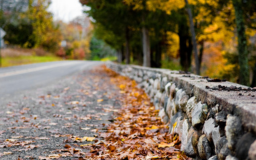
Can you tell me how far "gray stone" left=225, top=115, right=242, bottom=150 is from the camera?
1984 millimetres

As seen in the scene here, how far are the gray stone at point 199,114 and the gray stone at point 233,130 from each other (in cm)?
69

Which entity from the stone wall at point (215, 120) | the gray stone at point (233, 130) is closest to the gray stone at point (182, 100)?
the stone wall at point (215, 120)

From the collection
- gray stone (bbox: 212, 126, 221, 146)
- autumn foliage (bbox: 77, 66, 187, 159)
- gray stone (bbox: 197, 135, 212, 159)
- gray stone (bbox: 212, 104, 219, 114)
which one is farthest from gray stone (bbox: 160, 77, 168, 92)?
gray stone (bbox: 212, 126, 221, 146)

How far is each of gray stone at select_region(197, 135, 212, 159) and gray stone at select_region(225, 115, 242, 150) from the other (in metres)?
0.56

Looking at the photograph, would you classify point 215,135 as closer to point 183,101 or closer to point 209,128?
point 209,128

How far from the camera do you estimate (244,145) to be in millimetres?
1832

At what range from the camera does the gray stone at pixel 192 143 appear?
2940mm

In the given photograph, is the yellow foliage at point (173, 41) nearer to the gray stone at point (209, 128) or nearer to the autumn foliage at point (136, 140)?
the autumn foliage at point (136, 140)

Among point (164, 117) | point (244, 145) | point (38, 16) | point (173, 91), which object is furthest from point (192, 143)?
point (38, 16)

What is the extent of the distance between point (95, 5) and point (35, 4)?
92.0ft

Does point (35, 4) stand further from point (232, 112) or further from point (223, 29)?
point (232, 112)

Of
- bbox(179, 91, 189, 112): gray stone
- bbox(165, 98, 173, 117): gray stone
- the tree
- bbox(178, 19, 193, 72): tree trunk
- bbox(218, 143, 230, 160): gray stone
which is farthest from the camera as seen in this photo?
the tree

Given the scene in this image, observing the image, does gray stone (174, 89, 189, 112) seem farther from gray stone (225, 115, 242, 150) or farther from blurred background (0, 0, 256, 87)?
blurred background (0, 0, 256, 87)

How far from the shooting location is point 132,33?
1936 centimetres
